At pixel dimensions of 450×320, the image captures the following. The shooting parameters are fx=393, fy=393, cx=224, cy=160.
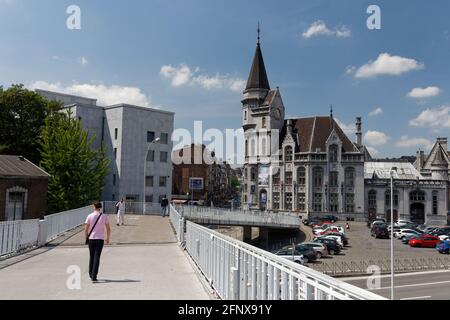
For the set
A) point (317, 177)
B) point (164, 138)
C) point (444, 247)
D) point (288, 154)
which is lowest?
point (444, 247)

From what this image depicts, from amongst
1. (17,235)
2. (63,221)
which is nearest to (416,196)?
(63,221)

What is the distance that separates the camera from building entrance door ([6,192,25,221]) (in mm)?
29656

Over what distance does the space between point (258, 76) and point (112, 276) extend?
3229 inches

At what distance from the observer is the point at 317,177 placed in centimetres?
7800

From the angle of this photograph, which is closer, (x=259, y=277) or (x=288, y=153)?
(x=259, y=277)

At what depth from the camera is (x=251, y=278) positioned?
6.25 meters

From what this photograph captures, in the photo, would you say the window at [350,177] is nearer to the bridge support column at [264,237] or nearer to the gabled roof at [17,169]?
the bridge support column at [264,237]

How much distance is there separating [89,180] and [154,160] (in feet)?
84.7

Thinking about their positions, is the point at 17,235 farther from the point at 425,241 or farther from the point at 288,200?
the point at 288,200

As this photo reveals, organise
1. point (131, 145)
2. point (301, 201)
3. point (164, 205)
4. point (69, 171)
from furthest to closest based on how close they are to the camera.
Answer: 1. point (301, 201)
2. point (131, 145)
3. point (69, 171)
4. point (164, 205)

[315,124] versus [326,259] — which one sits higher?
[315,124]

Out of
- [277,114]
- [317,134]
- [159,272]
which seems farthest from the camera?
[277,114]

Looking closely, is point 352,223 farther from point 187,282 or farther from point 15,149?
point 187,282
